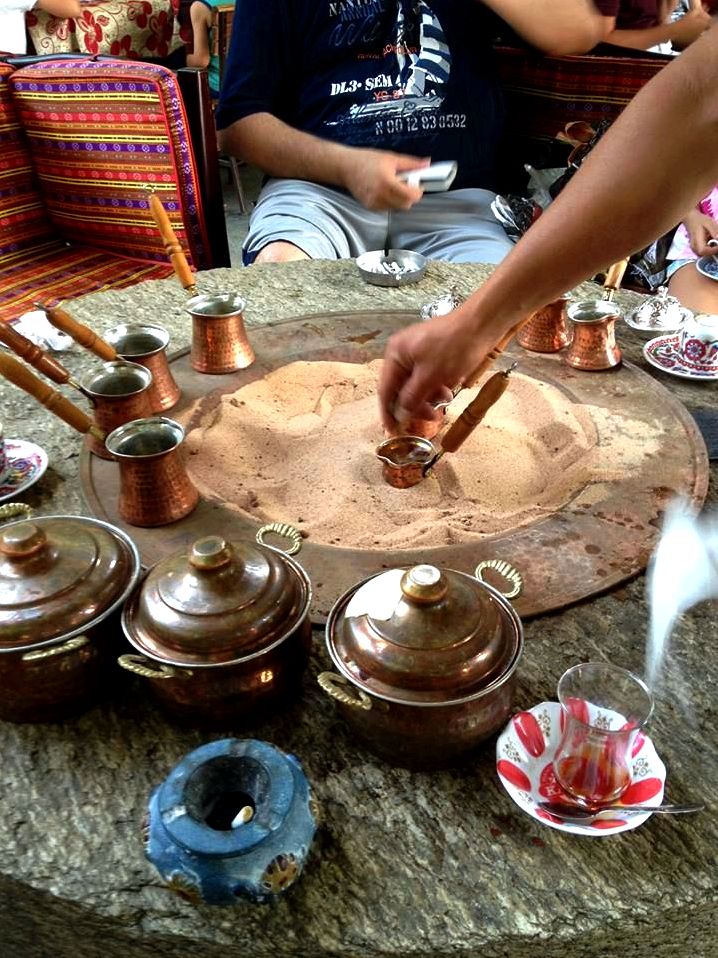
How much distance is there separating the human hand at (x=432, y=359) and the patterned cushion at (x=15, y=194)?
2.09m

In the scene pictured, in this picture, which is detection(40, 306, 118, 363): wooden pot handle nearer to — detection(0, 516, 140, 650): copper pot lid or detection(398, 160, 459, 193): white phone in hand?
detection(0, 516, 140, 650): copper pot lid

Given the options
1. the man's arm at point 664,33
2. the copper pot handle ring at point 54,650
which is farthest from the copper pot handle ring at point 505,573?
the man's arm at point 664,33

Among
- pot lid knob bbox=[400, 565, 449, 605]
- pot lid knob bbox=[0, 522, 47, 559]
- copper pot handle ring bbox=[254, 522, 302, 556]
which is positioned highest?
pot lid knob bbox=[0, 522, 47, 559]

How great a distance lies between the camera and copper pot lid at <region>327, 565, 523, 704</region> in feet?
3.03

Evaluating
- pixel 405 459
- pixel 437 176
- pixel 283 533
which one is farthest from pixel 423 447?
pixel 437 176

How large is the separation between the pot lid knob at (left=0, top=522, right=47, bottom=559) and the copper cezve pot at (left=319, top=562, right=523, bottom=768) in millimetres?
415

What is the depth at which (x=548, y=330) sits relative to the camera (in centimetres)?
193

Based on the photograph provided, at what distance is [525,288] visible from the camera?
3.54ft

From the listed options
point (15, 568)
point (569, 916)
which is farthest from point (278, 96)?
point (569, 916)

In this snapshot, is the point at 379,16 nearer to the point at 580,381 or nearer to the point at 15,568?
the point at 580,381

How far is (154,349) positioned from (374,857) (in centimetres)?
119

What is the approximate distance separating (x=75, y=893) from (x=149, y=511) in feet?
2.11

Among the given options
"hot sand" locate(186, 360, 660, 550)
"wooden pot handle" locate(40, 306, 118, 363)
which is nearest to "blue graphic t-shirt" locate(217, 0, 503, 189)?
"hot sand" locate(186, 360, 660, 550)

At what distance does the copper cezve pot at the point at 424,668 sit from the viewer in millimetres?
923
